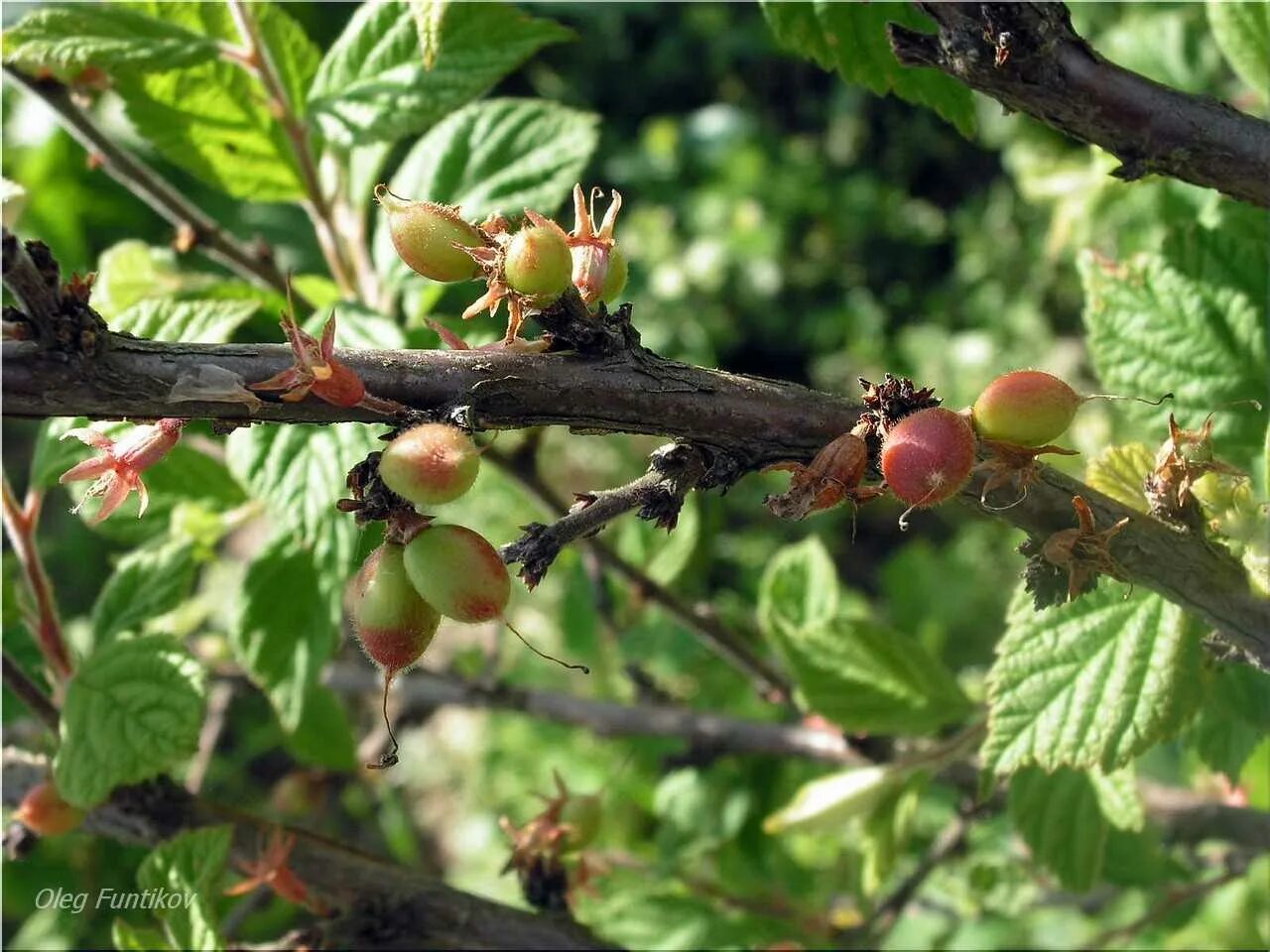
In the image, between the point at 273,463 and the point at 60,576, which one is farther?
the point at 60,576

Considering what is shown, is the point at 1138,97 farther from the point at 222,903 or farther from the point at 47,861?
the point at 47,861

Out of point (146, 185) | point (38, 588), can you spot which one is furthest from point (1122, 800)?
point (146, 185)

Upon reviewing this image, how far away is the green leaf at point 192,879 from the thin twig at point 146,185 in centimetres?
96

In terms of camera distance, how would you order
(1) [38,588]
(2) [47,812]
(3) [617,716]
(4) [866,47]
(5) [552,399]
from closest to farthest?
(5) [552,399] < (4) [866,47] < (2) [47,812] < (1) [38,588] < (3) [617,716]

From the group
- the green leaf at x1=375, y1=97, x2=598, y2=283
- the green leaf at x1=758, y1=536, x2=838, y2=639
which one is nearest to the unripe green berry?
the green leaf at x1=375, y1=97, x2=598, y2=283

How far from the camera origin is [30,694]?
73.7 inches

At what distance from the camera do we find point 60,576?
15.7 feet

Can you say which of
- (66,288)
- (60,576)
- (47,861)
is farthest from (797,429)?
(60,576)

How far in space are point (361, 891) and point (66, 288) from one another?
1.18m

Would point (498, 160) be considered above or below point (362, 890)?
above

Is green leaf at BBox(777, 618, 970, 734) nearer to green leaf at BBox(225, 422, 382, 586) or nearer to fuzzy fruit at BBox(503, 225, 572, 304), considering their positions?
green leaf at BBox(225, 422, 382, 586)

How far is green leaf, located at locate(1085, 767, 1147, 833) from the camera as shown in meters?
1.95

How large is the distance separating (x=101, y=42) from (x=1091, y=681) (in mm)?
1689

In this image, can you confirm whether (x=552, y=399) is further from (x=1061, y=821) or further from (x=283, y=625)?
(x=1061, y=821)
